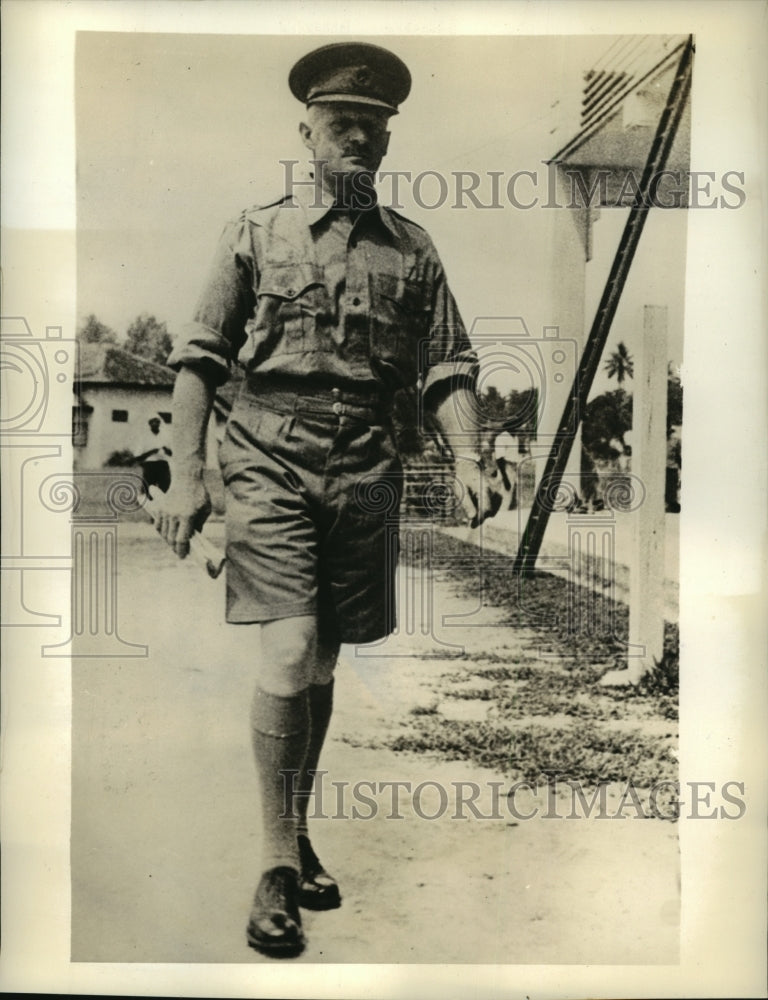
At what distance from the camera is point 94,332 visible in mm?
2576

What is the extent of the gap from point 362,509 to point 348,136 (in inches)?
42.1

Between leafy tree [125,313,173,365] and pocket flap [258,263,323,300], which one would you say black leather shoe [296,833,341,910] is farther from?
pocket flap [258,263,323,300]

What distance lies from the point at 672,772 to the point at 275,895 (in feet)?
3.90

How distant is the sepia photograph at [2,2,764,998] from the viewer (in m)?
2.56

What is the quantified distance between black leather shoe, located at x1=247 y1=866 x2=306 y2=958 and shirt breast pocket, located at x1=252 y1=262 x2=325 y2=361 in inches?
58.1

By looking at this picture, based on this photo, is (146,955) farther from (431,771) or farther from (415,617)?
(415,617)

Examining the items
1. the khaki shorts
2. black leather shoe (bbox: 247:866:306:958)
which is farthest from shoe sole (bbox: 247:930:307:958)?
the khaki shorts

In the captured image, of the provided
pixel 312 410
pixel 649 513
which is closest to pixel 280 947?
pixel 312 410

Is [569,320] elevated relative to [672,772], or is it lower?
elevated

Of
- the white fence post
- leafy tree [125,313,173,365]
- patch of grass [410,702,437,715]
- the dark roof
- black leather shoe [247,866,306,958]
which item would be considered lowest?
black leather shoe [247,866,306,958]

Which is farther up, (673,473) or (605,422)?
(605,422)

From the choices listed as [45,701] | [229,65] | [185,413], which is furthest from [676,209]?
[45,701]

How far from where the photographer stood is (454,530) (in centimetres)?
259

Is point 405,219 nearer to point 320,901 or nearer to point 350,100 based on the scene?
point 350,100
